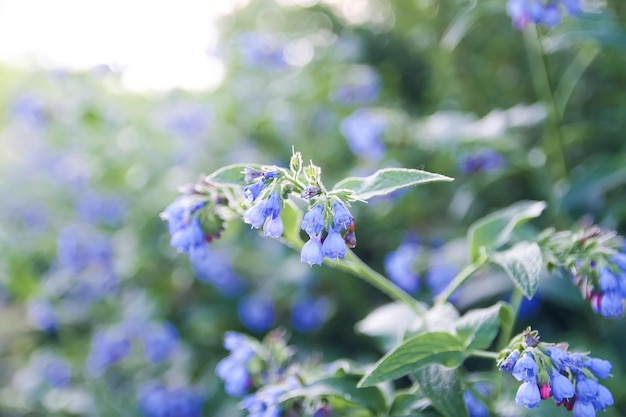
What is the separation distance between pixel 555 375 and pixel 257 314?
1925mm

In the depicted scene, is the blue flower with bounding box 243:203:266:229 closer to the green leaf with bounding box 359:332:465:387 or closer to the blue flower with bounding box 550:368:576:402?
the green leaf with bounding box 359:332:465:387

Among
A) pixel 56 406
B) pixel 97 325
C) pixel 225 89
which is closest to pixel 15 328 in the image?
pixel 97 325

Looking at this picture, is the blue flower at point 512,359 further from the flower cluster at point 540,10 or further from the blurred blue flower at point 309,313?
the blurred blue flower at point 309,313

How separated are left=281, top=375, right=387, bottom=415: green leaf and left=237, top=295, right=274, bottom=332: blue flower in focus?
1.51m

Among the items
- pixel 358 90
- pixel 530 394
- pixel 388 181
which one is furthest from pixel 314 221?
pixel 358 90

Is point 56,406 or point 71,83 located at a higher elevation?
point 71,83

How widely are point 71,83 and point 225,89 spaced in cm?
86

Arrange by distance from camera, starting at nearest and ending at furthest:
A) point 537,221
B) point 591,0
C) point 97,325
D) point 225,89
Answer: point 537,221 < point 591,0 < point 97,325 < point 225,89

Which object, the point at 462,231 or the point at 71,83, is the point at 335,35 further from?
the point at 462,231

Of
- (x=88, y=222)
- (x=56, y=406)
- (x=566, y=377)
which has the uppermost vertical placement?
(x=88, y=222)

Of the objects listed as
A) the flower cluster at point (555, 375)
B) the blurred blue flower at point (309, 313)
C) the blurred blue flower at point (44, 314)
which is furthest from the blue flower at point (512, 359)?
the blurred blue flower at point (44, 314)

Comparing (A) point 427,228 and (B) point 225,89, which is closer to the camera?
(A) point 427,228

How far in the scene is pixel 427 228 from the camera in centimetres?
300

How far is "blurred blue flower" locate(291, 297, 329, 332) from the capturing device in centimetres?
283
